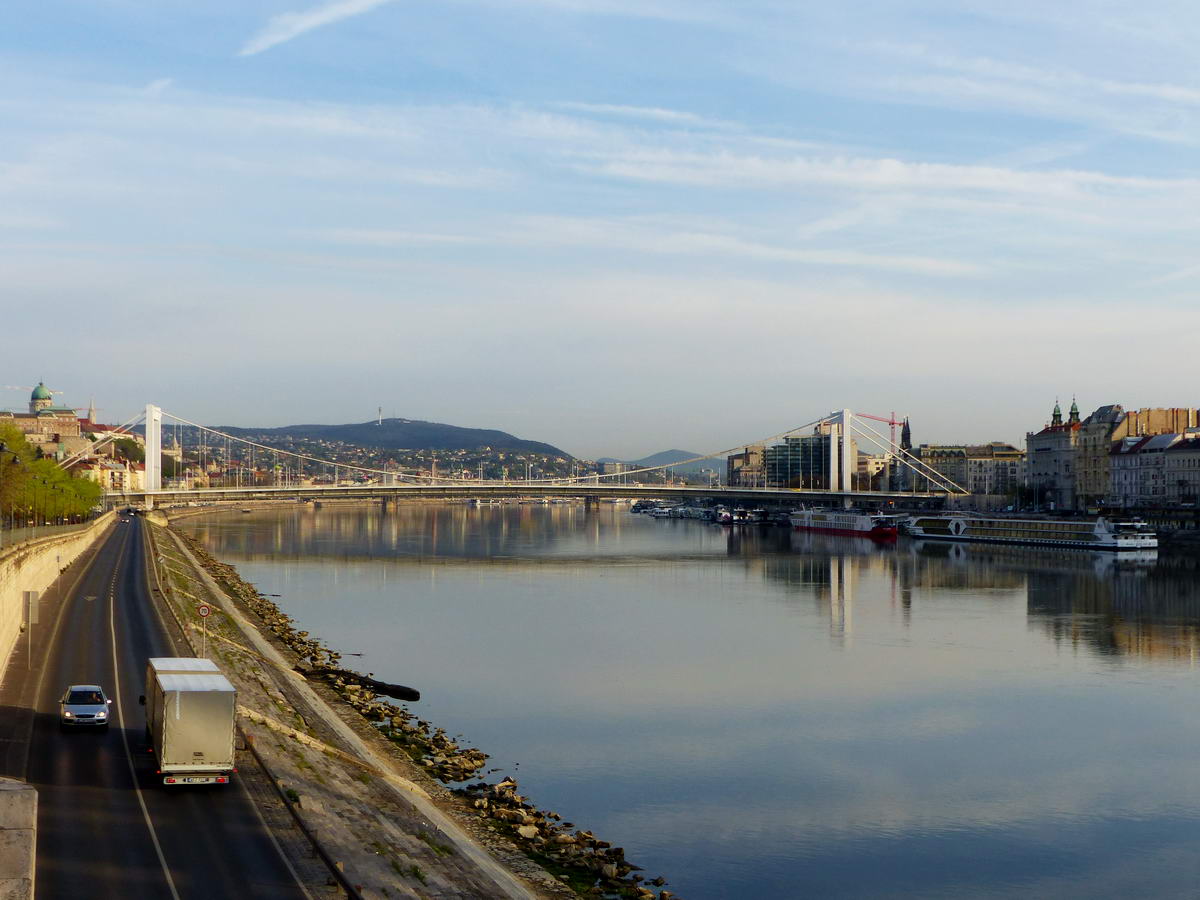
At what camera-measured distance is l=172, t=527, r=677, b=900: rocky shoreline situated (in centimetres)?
1894

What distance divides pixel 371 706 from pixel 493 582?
3922 cm

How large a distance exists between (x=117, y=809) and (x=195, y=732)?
1625mm

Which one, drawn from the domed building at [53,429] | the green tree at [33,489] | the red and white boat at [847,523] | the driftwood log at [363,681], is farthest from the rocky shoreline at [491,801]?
the domed building at [53,429]

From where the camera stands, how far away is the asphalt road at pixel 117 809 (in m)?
14.9

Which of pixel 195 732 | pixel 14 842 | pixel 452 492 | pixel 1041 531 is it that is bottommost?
pixel 1041 531

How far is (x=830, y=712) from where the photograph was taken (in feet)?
109

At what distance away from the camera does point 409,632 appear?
48.9 metres

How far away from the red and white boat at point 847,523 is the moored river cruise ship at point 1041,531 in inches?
134

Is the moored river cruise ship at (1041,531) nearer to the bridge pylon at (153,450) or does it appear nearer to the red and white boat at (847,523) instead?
the red and white boat at (847,523)

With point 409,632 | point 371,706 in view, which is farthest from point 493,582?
point 371,706

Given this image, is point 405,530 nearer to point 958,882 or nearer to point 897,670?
point 897,670

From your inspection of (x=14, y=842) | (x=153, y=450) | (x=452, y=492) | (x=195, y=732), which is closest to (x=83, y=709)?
(x=195, y=732)

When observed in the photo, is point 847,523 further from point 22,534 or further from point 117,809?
point 117,809

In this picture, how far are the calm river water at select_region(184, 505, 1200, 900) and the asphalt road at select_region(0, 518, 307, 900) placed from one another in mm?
6765
